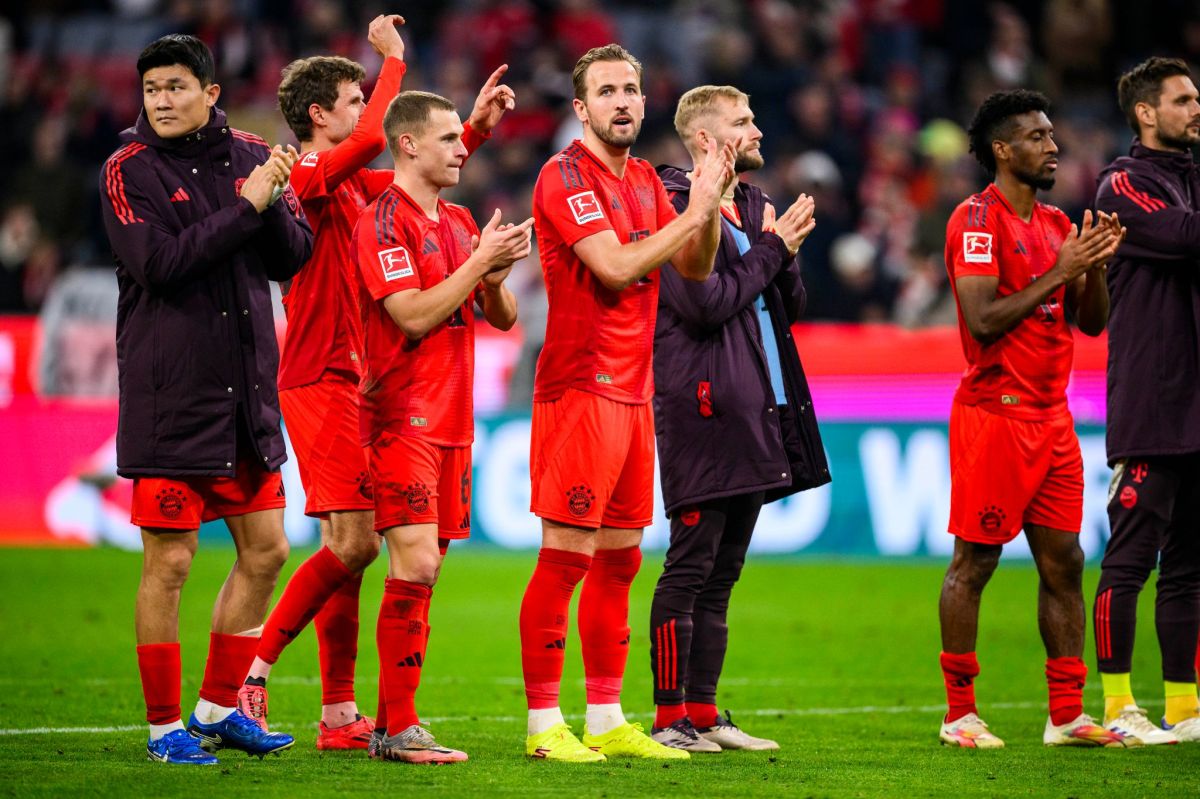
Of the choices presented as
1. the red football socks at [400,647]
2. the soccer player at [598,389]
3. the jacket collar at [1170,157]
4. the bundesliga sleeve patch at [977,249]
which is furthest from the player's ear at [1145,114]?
the red football socks at [400,647]

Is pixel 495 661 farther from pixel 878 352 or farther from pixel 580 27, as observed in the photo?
pixel 580 27

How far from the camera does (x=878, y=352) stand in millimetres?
14656

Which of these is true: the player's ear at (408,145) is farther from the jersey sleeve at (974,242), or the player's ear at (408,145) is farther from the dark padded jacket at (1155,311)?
the dark padded jacket at (1155,311)

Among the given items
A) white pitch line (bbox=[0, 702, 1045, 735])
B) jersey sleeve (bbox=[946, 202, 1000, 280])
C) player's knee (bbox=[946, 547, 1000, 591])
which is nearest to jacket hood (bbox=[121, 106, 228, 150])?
white pitch line (bbox=[0, 702, 1045, 735])

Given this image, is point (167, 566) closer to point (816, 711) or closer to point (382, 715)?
point (382, 715)

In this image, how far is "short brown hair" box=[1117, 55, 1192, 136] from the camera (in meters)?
8.07

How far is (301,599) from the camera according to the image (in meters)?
7.23

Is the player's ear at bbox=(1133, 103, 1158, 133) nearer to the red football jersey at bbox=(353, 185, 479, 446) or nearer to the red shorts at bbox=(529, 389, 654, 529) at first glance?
the red shorts at bbox=(529, 389, 654, 529)

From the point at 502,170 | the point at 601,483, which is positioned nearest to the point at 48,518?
the point at 502,170

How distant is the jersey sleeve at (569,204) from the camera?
6.71 meters

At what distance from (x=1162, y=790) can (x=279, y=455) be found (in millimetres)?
3630

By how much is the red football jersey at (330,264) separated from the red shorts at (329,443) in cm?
7

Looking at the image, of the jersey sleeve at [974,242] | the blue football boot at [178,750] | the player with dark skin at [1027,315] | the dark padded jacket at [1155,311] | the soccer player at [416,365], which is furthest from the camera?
the dark padded jacket at [1155,311]

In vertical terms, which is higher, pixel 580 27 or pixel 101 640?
pixel 580 27
